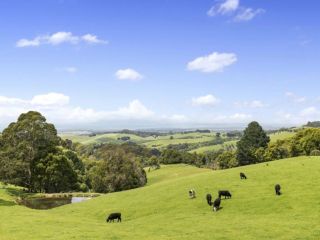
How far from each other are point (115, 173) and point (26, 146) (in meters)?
21.8

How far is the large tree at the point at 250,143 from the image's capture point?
13175 centimetres

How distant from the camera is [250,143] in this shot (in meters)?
134

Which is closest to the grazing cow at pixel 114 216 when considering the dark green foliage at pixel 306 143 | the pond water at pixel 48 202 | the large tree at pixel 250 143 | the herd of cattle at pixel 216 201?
the herd of cattle at pixel 216 201

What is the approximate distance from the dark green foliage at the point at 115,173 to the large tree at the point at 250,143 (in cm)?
4573

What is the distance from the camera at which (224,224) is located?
1359 inches

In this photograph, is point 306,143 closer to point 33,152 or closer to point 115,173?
point 115,173

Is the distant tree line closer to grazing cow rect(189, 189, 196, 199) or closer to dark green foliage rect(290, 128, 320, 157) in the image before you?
grazing cow rect(189, 189, 196, 199)

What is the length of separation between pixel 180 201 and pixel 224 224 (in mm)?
13652

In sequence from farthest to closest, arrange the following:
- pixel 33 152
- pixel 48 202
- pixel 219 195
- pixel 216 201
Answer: pixel 33 152, pixel 48 202, pixel 219 195, pixel 216 201

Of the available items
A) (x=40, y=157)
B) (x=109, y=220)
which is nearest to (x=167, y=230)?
(x=109, y=220)

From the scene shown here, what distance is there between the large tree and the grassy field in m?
69.7

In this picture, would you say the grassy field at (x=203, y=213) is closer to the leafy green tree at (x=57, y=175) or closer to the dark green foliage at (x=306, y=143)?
the leafy green tree at (x=57, y=175)

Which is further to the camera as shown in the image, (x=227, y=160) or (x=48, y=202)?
(x=227, y=160)

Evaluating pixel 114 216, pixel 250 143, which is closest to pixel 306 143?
pixel 250 143
